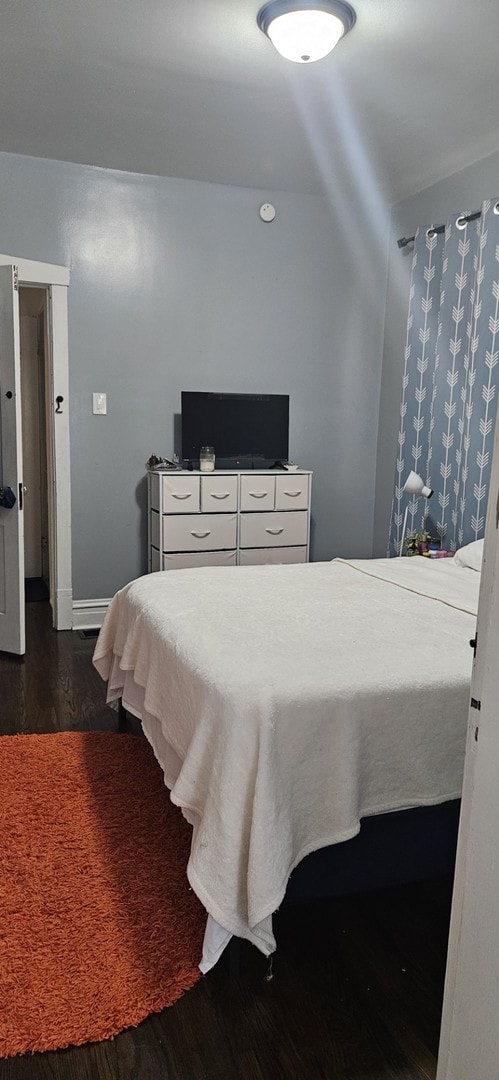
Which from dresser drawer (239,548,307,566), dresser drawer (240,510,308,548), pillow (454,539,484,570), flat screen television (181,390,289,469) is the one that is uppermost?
flat screen television (181,390,289,469)

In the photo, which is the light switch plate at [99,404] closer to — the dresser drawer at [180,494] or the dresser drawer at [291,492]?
the dresser drawer at [180,494]

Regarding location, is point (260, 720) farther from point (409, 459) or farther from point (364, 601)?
point (409, 459)

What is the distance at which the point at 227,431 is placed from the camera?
467 cm

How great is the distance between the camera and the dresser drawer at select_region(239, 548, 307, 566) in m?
4.56

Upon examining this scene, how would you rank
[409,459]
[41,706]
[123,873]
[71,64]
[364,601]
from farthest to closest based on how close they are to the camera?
1. [409,459]
2. [41,706]
3. [71,64]
4. [364,601]
5. [123,873]

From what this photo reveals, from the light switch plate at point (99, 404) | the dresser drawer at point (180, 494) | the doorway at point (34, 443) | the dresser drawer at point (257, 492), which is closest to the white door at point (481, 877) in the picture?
the dresser drawer at point (180, 494)

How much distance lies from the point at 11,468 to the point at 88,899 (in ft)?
8.30

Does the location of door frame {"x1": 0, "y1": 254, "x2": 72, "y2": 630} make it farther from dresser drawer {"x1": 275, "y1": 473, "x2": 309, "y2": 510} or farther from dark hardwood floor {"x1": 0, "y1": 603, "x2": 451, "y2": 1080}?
dark hardwood floor {"x1": 0, "y1": 603, "x2": 451, "y2": 1080}

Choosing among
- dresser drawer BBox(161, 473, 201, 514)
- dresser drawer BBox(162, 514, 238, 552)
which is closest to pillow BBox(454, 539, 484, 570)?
dresser drawer BBox(162, 514, 238, 552)

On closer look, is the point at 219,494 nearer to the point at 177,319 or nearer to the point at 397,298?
the point at 177,319

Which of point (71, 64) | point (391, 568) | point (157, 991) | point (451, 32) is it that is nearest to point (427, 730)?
point (157, 991)

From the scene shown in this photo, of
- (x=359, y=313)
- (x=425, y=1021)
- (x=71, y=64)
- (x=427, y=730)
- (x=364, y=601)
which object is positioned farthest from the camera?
(x=359, y=313)

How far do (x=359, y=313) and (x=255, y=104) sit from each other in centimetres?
184

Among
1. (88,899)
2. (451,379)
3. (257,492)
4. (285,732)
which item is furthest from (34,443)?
(285,732)
